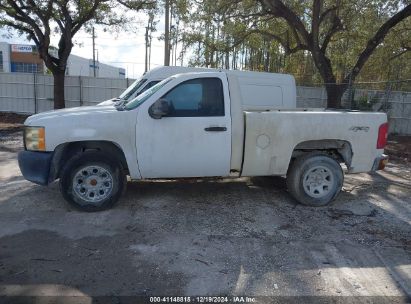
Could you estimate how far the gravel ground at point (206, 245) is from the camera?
3793 millimetres

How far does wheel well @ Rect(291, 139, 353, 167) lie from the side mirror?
6.76 feet

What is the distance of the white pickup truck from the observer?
5621 mm

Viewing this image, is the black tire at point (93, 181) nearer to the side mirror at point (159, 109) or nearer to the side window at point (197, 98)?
the side mirror at point (159, 109)

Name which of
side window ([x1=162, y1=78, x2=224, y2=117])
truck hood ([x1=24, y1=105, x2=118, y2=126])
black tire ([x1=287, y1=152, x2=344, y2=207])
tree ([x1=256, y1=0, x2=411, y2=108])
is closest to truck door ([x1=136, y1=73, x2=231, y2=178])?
side window ([x1=162, y1=78, x2=224, y2=117])

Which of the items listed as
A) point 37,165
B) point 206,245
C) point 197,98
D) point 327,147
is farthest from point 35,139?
point 327,147

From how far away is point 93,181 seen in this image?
5.73 m

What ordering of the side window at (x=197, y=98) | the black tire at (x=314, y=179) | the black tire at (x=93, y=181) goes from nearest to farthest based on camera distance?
the black tire at (x=93, y=181) < the side window at (x=197, y=98) < the black tire at (x=314, y=179)

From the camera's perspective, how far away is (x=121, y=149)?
5.76 metres

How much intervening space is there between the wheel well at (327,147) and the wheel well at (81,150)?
2589mm

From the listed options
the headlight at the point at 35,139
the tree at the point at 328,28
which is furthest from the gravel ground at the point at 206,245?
the tree at the point at 328,28

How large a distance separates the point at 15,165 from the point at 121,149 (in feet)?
14.8

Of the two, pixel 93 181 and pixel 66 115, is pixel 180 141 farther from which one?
pixel 66 115

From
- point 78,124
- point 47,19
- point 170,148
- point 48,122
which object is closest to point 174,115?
point 170,148

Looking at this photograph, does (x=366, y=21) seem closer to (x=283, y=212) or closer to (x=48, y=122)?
(x=283, y=212)
